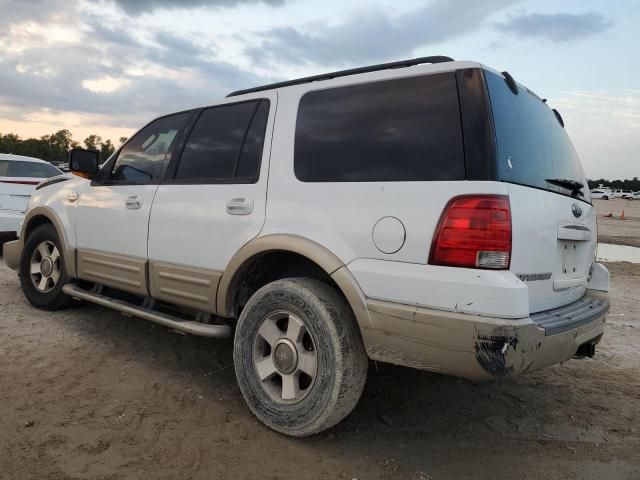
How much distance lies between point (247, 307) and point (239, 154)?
101cm

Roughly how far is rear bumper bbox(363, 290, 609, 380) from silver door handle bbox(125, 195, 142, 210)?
7.05 ft

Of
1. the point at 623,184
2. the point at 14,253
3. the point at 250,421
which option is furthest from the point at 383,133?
the point at 623,184

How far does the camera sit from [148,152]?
165 inches

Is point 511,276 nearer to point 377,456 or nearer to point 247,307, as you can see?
point 377,456

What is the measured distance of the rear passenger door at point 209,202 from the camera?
130 inches

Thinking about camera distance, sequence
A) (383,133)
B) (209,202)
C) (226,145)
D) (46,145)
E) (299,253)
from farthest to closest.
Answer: (46,145)
(226,145)
(209,202)
(299,253)
(383,133)

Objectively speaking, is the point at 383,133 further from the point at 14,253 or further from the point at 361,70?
the point at 14,253

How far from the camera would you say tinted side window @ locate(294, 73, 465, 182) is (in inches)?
102

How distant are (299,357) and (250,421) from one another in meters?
0.57

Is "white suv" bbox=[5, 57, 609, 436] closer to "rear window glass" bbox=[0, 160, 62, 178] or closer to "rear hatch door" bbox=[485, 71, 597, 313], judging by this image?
"rear hatch door" bbox=[485, 71, 597, 313]

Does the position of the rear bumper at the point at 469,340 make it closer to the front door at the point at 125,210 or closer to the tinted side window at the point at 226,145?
the tinted side window at the point at 226,145

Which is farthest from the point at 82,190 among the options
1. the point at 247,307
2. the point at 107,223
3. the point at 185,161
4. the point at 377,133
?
the point at 377,133

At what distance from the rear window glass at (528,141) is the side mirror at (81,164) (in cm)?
341

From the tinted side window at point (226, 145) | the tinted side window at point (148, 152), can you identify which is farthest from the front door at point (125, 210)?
the tinted side window at point (226, 145)
